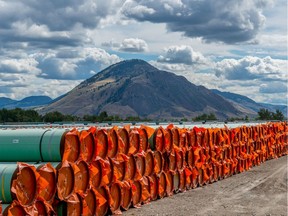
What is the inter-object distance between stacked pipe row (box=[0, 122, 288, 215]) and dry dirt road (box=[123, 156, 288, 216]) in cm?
68

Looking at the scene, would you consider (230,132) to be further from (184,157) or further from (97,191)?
(97,191)

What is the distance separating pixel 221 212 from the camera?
1702 cm

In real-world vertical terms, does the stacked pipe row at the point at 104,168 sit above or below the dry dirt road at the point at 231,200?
above

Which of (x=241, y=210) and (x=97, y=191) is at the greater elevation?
(x=97, y=191)

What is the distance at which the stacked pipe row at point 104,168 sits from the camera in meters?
12.2

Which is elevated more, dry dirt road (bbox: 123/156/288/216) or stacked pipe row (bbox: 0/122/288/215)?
stacked pipe row (bbox: 0/122/288/215)

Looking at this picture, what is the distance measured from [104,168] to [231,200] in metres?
6.67

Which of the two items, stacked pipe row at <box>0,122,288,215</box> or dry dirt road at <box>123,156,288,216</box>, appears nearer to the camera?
stacked pipe row at <box>0,122,288,215</box>

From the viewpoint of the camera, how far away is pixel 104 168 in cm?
1575

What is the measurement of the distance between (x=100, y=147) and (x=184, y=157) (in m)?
7.47

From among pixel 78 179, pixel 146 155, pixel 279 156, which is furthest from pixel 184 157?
pixel 279 156

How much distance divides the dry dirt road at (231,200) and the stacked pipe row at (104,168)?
680 millimetres

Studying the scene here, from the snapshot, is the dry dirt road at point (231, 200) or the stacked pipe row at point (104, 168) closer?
the stacked pipe row at point (104, 168)

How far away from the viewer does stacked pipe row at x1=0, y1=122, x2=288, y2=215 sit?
12.2m
